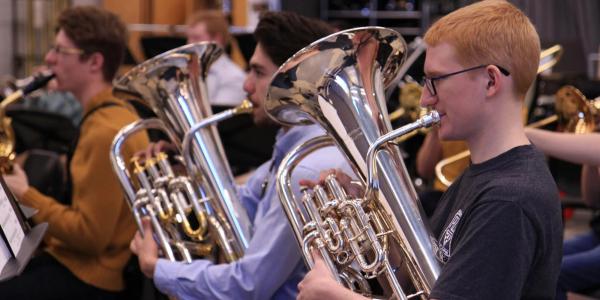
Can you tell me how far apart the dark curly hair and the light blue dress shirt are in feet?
0.65

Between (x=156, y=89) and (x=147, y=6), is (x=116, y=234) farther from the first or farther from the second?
(x=147, y=6)

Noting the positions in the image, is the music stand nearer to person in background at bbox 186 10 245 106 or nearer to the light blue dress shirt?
the light blue dress shirt

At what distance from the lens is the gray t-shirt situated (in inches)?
56.9

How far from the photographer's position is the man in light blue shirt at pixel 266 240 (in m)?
2.08

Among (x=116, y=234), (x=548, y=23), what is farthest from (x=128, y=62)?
(x=116, y=234)

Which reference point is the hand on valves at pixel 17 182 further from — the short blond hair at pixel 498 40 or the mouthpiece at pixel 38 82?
the short blond hair at pixel 498 40

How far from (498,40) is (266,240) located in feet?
2.57

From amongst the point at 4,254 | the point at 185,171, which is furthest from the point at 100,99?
the point at 4,254

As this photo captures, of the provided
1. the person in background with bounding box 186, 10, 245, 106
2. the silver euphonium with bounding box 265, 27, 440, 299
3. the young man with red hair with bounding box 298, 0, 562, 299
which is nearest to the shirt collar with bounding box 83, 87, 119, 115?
the silver euphonium with bounding box 265, 27, 440, 299

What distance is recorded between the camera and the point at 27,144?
16.3 feet

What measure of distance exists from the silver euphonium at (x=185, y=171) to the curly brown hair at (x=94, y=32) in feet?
1.65

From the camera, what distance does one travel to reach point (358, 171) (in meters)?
1.76

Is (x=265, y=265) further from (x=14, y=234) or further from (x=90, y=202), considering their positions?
(x=90, y=202)

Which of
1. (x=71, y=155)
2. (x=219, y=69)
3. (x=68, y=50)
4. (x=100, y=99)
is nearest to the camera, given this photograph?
(x=71, y=155)
